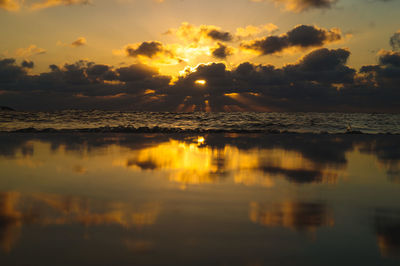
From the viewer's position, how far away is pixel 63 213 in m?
3.13

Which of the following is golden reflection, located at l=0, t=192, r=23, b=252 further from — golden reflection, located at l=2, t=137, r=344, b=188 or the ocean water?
the ocean water

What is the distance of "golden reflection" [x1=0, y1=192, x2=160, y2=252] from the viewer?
9.25 feet

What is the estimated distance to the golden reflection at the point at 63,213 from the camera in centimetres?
282

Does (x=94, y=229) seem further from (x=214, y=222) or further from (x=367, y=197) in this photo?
A: (x=367, y=197)

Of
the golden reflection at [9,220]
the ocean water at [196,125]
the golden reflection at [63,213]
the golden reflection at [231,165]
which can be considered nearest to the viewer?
the golden reflection at [9,220]

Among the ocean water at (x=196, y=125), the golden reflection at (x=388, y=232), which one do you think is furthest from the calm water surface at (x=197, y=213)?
the ocean water at (x=196, y=125)

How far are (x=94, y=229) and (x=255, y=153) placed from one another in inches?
206

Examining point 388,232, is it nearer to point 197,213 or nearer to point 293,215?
point 293,215

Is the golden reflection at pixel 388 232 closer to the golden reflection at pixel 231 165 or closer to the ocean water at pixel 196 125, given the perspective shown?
the golden reflection at pixel 231 165

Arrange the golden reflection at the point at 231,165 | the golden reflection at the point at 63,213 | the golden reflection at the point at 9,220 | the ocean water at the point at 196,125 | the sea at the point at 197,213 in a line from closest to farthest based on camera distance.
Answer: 1. the sea at the point at 197,213
2. the golden reflection at the point at 9,220
3. the golden reflection at the point at 63,213
4. the golden reflection at the point at 231,165
5. the ocean water at the point at 196,125

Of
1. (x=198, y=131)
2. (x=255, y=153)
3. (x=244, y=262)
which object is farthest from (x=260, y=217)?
(x=198, y=131)

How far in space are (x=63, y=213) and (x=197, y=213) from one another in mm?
1414

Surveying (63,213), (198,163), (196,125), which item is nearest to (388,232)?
(63,213)

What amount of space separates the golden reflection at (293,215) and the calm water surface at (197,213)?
11 millimetres
